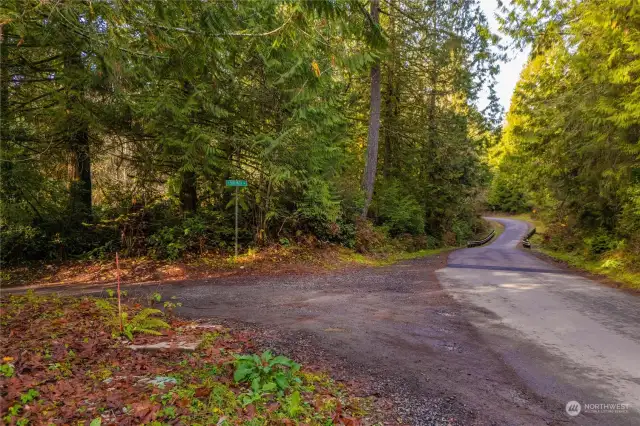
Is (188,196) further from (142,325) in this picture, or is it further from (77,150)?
(142,325)

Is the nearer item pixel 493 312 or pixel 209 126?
pixel 493 312

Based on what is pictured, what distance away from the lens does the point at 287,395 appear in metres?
3.53

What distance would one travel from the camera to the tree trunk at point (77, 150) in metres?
8.24

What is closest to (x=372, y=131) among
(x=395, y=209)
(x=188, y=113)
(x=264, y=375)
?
(x=395, y=209)

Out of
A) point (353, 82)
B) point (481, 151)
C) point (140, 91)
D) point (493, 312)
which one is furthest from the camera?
Answer: point (481, 151)

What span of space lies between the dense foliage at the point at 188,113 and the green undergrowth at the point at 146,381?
3.74 metres

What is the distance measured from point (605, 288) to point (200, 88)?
11.4 m

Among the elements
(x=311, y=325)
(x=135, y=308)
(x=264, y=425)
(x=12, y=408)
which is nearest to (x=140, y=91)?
(x=135, y=308)

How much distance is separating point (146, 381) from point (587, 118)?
45.0 feet

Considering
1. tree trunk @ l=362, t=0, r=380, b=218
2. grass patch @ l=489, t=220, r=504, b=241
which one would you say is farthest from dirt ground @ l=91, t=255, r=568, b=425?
grass patch @ l=489, t=220, r=504, b=241

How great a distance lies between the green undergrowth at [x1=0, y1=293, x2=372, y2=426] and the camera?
114 inches

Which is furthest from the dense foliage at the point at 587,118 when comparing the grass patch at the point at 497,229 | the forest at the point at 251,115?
the grass patch at the point at 497,229

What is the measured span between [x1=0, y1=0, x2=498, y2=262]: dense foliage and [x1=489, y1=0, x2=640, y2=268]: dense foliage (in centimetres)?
207

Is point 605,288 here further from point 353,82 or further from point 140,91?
point 353,82
